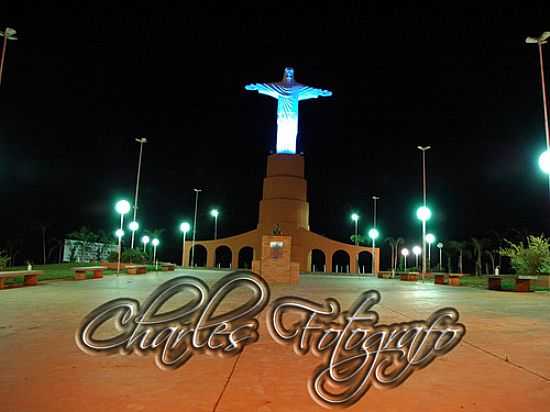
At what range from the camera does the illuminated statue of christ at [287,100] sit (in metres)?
48.1

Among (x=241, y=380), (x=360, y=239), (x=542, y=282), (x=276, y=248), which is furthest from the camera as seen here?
(x=360, y=239)

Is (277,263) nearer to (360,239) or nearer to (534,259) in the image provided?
(534,259)

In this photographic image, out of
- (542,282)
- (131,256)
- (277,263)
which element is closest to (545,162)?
(542,282)

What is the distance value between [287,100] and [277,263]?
26.9m

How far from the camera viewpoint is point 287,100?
48.3 meters

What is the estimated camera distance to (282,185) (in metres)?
49.1

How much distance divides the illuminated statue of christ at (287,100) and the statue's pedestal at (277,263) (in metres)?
24.1

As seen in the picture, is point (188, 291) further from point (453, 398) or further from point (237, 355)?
point (453, 398)

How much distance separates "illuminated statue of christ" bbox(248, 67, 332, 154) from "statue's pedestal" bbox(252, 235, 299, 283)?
949 inches

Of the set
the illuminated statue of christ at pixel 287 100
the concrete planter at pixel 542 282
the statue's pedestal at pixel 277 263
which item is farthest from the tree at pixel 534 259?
the illuminated statue of christ at pixel 287 100

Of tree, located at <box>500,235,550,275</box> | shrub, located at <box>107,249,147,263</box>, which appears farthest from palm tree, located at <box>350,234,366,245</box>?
tree, located at <box>500,235,550,275</box>

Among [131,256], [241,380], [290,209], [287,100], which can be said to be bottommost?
[241,380]

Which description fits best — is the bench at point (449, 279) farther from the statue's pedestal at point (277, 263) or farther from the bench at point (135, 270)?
the bench at point (135, 270)

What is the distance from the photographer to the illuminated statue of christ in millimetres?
48125
